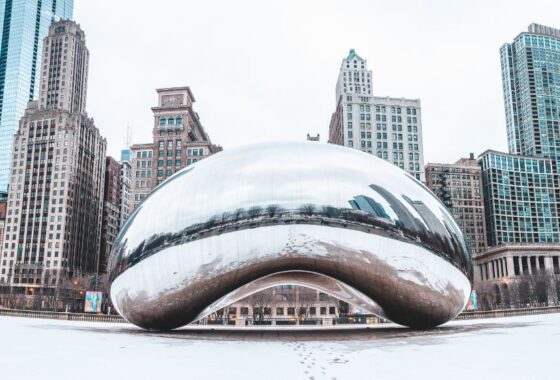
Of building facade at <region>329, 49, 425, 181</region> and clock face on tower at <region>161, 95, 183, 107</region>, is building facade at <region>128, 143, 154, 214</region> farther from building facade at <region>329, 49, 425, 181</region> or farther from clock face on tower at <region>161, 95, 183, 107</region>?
building facade at <region>329, 49, 425, 181</region>

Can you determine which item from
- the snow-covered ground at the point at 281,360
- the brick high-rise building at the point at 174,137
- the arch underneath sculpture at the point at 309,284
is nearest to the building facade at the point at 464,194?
the brick high-rise building at the point at 174,137

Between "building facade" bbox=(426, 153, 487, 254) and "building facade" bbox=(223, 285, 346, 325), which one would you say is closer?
"building facade" bbox=(223, 285, 346, 325)

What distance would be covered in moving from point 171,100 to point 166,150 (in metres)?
14.3

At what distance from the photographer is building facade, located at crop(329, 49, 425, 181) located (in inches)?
5079

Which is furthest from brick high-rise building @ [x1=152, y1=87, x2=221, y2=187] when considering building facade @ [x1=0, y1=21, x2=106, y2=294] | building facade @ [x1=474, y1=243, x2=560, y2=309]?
building facade @ [x1=474, y1=243, x2=560, y2=309]

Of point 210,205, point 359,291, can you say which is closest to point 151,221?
point 210,205

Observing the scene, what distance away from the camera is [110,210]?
15612cm

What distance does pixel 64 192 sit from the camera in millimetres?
130250

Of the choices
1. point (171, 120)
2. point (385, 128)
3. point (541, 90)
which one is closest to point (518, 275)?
point (385, 128)

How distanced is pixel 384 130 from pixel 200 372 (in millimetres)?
126916

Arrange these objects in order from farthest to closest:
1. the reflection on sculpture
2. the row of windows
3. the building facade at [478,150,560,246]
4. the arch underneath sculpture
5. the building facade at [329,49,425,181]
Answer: the building facade at [478,150,560,246] < the building facade at [329,49,425,181] < the row of windows < the arch underneath sculpture < the reflection on sculpture

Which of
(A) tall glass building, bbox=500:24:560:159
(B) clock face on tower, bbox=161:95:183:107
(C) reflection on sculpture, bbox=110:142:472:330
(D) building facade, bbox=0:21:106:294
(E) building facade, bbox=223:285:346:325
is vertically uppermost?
(A) tall glass building, bbox=500:24:560:159

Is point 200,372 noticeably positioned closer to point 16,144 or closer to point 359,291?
point 359,291

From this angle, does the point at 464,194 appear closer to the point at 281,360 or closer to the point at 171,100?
the point at 171,100
